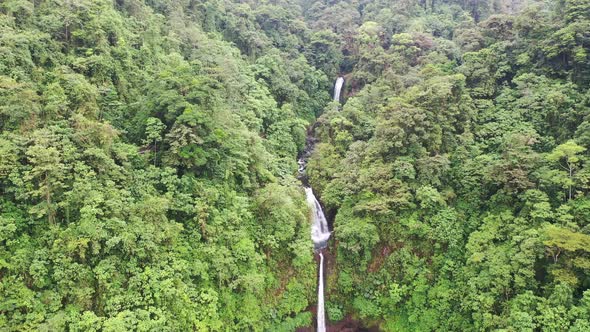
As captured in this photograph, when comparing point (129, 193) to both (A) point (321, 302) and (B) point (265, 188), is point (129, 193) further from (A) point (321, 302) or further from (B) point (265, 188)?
(A) point (321, 302)

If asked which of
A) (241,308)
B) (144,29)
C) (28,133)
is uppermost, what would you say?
(144,29)

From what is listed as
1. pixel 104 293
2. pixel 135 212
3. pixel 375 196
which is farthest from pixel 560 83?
pixel 104 293

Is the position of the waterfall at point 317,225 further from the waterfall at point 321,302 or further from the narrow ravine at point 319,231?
the waterfall at point 321,302

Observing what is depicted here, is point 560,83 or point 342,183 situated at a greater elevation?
point 560,83

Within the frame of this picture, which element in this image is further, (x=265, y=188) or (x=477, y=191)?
(x=265, y=188)

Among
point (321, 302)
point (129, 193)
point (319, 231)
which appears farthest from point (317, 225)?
point (129, 193)

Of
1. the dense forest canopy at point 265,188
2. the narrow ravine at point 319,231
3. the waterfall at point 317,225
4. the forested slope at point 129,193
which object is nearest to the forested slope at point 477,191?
the dense forest canopy at point 265,188

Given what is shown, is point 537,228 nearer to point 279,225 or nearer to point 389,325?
point 389,325

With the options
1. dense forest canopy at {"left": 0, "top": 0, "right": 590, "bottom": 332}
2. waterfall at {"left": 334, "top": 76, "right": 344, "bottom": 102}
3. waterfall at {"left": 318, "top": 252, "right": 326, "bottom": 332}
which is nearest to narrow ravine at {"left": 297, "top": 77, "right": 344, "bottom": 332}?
waterfall at {"left": 318, "top": 252, "right": 326, "bottom": 332}
